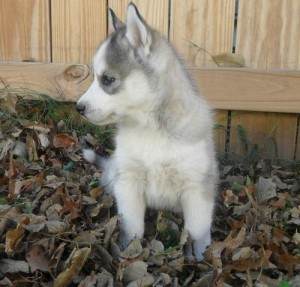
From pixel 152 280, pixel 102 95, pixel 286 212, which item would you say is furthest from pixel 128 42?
pixel 286 212

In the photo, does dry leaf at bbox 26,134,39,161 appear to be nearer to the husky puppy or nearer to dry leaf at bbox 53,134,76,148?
dry leaf at bbox 53,134,76,148

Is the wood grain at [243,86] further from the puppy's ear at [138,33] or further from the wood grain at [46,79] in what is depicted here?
the puppy's ear at [138,33]

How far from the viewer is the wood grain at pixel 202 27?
12.5 feet

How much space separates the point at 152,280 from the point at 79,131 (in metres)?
2.04

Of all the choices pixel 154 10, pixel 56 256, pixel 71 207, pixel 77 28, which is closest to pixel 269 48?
pixel 154 10

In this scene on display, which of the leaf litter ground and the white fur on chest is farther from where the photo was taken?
the white fur on chest

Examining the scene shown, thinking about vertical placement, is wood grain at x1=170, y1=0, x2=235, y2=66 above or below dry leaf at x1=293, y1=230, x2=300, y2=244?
above

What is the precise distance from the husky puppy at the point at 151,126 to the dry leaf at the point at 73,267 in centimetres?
44

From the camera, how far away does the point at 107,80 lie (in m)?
2.60

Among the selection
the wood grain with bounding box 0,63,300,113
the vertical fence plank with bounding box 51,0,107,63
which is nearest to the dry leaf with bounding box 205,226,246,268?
the wood grain with bounding box 0,63,300,113

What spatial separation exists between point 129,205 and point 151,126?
477 mm

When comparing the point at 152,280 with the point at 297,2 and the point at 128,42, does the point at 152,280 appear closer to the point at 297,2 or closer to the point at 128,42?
the point at 128,42

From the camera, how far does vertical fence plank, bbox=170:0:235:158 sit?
12.5ft

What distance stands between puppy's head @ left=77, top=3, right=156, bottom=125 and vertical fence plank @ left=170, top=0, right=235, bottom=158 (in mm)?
1317
